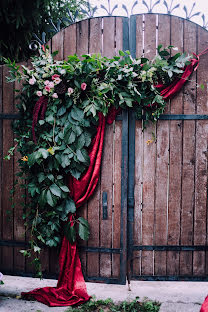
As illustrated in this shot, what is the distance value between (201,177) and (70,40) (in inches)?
74.5

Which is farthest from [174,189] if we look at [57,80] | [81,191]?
[57,80]

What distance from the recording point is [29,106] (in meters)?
2.86

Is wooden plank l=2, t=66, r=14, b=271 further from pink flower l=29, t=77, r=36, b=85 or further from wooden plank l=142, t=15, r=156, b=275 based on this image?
wooden plank l=142, t=15, r=156, b=275

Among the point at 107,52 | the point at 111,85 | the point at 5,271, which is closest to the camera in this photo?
the point at 111,85

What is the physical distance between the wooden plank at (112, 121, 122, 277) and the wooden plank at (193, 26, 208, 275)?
0.77 metres

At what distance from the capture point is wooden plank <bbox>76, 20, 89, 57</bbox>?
2.81 metres

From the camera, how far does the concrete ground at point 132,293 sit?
8.09 feet

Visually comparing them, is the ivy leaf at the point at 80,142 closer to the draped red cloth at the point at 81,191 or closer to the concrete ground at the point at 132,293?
the draped red cloth at the point at 81,191

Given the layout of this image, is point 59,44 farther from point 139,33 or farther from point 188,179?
point 188,179

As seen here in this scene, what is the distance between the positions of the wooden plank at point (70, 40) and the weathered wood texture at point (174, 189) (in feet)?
3.25

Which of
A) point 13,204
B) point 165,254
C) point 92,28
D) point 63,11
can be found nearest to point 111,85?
point 92,28

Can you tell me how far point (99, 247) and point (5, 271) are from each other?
1072 mm

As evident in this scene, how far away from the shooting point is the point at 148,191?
2887 millimetres

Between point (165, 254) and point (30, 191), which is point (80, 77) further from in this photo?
point (165, 254)
